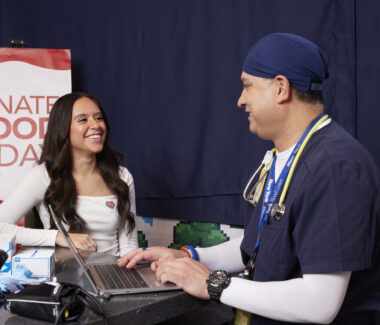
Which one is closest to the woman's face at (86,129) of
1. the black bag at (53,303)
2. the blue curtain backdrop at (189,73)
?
the blue curtain backdrop at (189,73)

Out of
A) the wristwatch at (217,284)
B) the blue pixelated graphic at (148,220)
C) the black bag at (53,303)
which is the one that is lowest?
the blue pixelated graphic at (148,220)

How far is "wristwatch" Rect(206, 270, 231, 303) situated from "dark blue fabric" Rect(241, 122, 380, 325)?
130 mm

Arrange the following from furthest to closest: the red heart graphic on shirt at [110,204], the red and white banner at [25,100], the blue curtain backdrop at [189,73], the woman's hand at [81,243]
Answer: the red and white banner at [25,100], the red heart graphic on shirt at [110,204], the blue curtain backdrop at [189,73], the woman's hand at [81,243]

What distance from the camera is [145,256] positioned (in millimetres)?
1429

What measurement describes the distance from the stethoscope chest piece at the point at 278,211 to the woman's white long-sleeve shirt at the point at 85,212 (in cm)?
118

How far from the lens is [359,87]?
207 cm

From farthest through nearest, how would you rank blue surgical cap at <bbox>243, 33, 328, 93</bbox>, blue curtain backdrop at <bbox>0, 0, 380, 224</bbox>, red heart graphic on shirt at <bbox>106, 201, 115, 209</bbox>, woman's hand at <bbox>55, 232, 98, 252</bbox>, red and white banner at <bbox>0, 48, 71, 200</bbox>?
1. red and white banner at <bbox>0, 48, 71, 200</bbox>
2. red heart graphic on shirt at <bbox>106, 201, 115, 209</bbox>
3. blue curtain backdrop at <bbox>0, 0, 380, 224</bbox>
4. woman's hand at <bbox>55, 232, 98, 252</bbox>
5. blue surgical cap at <bbox>243, 33, 328, 93</bbox>

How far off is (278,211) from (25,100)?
7.68 ft

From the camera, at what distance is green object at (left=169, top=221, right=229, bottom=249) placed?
2732mm

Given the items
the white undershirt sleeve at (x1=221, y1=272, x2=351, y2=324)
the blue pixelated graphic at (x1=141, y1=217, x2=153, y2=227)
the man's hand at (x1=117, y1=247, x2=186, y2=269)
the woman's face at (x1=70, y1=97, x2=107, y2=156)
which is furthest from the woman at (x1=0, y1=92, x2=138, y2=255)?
the white undershirt sleeve at (x1=221, y1=272, x2=351, y2=324)

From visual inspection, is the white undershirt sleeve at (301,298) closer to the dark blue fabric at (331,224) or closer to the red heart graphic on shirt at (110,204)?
the dark blue fabric at (331,224)

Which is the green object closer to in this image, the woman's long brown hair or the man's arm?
the woman's long brown hair

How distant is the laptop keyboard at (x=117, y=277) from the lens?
1195 mm

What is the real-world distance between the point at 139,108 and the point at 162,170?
45 cm
